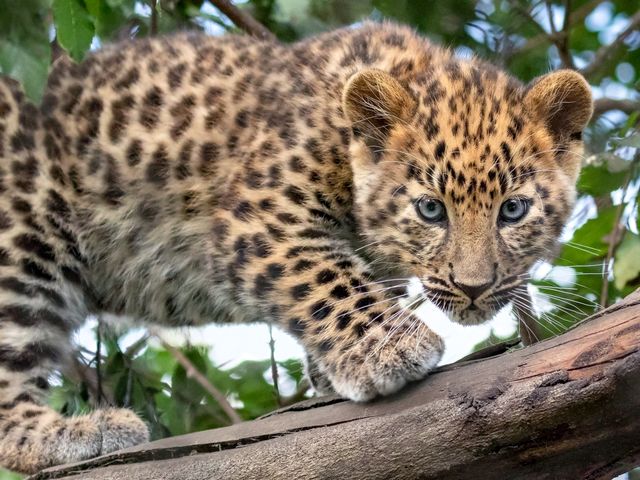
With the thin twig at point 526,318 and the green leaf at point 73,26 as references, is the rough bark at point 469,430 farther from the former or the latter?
the green leaf at point 73,26

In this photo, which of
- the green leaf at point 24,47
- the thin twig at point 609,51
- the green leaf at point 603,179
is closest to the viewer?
the green leaf at point 24,47

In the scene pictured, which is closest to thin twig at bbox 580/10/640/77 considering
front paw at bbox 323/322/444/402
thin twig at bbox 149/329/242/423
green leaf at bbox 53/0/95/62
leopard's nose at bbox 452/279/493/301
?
leopard's nose at bbox 452/279/493/301

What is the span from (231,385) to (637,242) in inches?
91.1

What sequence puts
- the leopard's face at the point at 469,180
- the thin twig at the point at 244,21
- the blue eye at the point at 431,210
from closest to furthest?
the leopard's face at the point at 469,180 → the blue eye at the point at 431,210 → the thin twig at the point at 244,21

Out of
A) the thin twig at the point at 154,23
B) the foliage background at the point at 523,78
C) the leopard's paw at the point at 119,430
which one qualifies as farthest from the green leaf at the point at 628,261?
the thin twig at the point at 154,23

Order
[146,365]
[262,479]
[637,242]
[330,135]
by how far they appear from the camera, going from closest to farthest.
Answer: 1. [262,479]
2. [637,242]
3. [330,135]
4. [146,365]

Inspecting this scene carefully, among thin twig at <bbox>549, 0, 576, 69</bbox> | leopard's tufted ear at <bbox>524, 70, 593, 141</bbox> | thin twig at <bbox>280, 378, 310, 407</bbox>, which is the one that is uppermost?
thin twig at <bbox>549, 0, 576, 69</bbox>

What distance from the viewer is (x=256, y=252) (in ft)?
14.6

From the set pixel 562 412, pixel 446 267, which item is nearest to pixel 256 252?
pixel 446 267

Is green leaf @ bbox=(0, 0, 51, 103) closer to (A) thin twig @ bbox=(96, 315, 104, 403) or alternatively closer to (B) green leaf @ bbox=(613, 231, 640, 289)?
(A) thin twig @ bbox=(96, 315, 104, 403)

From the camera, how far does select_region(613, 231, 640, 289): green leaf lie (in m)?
4.18

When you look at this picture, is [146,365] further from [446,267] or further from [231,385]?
[446,267]

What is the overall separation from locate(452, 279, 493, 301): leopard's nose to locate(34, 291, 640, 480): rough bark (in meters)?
0.33

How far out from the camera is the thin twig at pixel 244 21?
5273 millimetres
